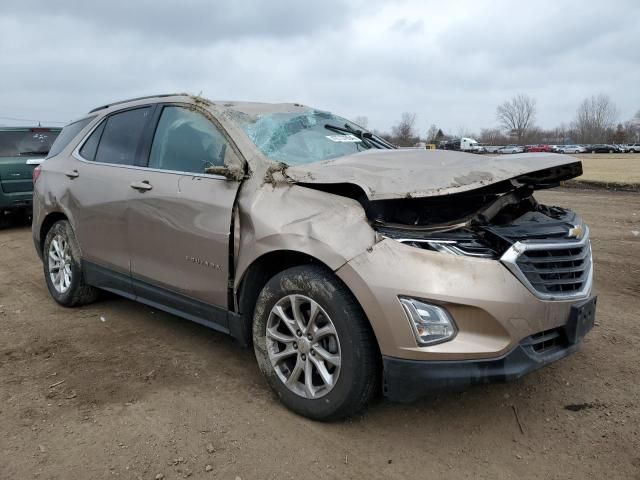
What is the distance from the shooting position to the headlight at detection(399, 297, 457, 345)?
253 cm

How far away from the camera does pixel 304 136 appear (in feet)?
12.6

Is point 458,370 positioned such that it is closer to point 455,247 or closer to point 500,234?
point 455,247

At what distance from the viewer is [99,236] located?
4387 millimetres

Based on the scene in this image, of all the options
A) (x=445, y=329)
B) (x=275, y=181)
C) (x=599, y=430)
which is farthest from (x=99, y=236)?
(x=599, y=430)

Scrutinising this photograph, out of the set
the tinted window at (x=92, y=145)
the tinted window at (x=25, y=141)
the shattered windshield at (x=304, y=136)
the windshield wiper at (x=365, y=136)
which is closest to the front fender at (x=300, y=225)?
the shattered windshield at (x=304, y=136)

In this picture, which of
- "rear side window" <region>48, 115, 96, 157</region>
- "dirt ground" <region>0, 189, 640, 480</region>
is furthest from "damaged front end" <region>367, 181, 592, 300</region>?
"rear side window" <region>48, 115, 96, 157</region>

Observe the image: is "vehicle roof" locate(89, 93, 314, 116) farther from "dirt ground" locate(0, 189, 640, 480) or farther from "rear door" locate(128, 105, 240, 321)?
"dirt ground" locate(0, 189, 640, 480)

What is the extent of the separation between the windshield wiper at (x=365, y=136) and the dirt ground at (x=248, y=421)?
1875mm

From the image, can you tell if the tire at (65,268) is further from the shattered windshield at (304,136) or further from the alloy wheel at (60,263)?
the shattered windshield at (304,136)

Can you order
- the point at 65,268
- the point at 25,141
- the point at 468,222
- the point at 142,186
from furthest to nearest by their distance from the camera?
1. the point at 25,141
2. the point at 65,268
3. the point at 142,186
4. the point at 468,222

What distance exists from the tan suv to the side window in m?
0.01

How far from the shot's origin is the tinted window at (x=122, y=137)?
423 centimetres

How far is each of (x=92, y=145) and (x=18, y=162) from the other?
224 inches

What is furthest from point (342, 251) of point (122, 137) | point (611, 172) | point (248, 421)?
point (611, 172)
